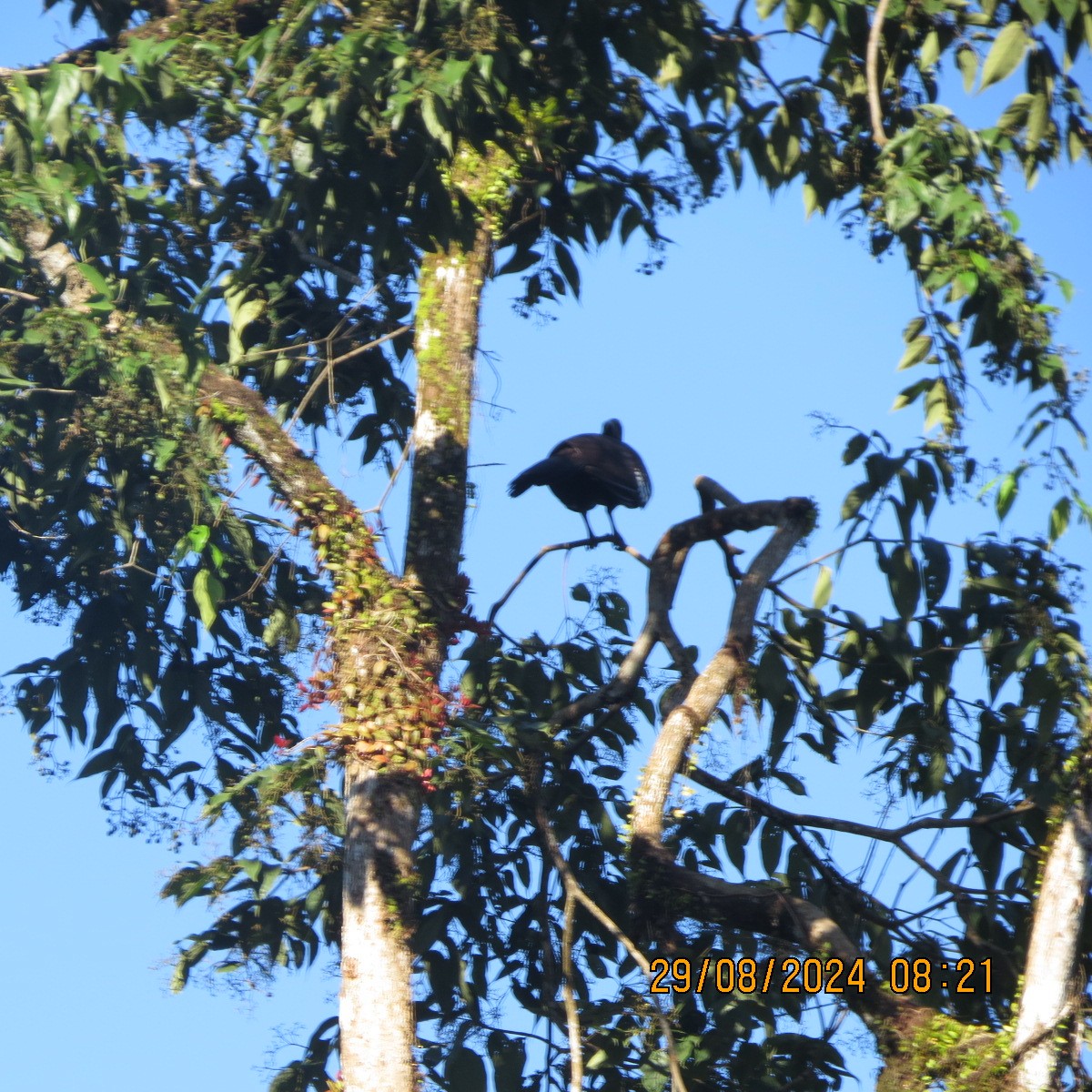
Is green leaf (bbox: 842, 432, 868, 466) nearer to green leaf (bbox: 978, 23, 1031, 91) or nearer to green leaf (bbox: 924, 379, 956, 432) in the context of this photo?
green leaf (bbox: 924, 379, 956, 432)

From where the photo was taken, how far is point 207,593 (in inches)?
205

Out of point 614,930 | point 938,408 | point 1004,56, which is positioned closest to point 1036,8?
point 1004,56

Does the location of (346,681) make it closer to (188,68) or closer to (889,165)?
(188,68)

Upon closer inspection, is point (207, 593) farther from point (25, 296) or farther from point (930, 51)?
point (930, 51)

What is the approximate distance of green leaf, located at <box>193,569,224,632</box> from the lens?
16.9 feet

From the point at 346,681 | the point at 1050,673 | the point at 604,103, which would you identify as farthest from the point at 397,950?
the point at 604,103

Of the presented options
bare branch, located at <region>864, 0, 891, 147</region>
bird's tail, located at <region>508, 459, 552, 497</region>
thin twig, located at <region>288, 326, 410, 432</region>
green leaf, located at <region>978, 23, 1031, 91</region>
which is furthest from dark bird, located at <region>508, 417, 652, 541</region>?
green leaf, located at <region>978, 23, 1031, 91</region>

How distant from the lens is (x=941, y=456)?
4.83 meters

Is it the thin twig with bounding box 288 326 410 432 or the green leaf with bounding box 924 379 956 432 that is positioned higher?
the thin twig with bounding box 288 326 410 432

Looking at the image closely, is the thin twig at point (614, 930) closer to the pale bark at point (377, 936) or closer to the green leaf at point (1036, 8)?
the pale bark at point (377, 936)

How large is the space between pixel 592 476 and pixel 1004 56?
7.69 feet

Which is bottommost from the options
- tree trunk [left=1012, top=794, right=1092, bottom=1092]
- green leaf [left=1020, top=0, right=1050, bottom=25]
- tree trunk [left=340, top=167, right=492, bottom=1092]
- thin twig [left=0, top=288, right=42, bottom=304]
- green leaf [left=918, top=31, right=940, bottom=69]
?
tree trunk [left=1012, top=794, right=1092, bottom=1092]
